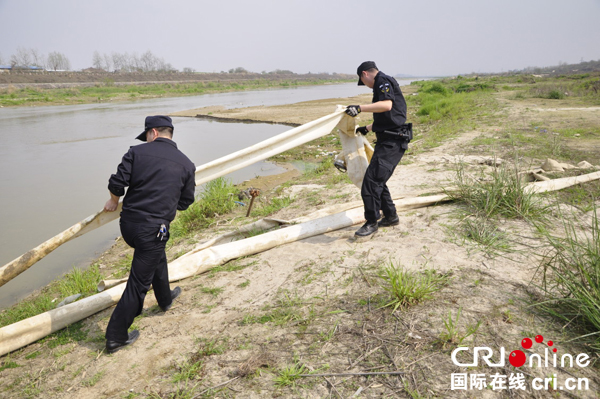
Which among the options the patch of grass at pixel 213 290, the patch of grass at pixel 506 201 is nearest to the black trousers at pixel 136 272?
the patch of grass at pixel 213 290

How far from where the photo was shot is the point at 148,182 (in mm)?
2602

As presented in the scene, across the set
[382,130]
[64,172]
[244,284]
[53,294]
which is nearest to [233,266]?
[244,284]

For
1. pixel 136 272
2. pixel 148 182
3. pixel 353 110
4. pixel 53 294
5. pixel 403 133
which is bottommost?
pixel 53 294

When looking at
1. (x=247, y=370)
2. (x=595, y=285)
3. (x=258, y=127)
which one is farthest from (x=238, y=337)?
(x=258, y=127)

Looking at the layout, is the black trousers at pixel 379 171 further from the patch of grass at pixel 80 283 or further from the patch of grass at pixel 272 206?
the patch of grass at pixel 80 283

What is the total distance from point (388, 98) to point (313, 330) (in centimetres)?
219

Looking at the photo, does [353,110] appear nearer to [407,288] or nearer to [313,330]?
[407,288]

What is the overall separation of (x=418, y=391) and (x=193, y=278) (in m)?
2.40

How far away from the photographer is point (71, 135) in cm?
1553

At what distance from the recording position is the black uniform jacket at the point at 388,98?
3.40 meters

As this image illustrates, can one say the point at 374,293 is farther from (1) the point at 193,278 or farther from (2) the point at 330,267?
(1) the point at 193,278

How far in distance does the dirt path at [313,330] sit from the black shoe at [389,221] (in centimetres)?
18

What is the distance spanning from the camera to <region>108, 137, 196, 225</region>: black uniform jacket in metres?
2.58

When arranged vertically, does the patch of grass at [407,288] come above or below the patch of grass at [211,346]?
above
